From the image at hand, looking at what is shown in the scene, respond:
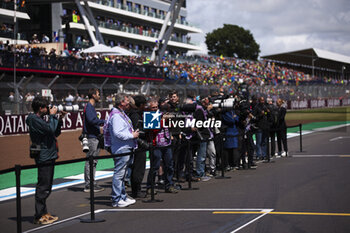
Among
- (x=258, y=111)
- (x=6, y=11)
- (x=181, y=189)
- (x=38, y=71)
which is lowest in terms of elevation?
(x=181, y=189)

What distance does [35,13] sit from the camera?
56.4 metres

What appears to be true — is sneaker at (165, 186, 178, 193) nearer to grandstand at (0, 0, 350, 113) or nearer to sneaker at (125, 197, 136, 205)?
sneaker at (125, 197, 136, 205)

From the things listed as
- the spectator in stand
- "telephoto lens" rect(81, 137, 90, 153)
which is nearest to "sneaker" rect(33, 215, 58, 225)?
"telephoto lens" rect(81, 137, 90, 153)

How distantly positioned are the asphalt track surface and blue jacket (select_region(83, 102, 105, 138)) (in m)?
1.25

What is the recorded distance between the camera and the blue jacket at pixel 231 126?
13656mm

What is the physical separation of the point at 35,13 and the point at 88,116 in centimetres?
4892

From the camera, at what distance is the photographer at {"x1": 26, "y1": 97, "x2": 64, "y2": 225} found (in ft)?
26.1

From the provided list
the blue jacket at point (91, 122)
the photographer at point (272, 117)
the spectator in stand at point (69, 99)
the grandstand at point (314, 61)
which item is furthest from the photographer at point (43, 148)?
the grandstand at point (314, 61)

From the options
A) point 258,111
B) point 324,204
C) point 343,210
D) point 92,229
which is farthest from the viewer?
point 258,111

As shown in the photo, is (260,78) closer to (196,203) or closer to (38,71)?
(38,71)

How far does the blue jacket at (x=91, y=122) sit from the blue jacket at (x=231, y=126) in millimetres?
4141

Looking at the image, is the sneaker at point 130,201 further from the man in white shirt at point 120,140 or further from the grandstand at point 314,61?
the grandstand at point 314,61

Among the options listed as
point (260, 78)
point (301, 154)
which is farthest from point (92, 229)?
point (260, 78)

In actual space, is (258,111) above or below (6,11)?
below
